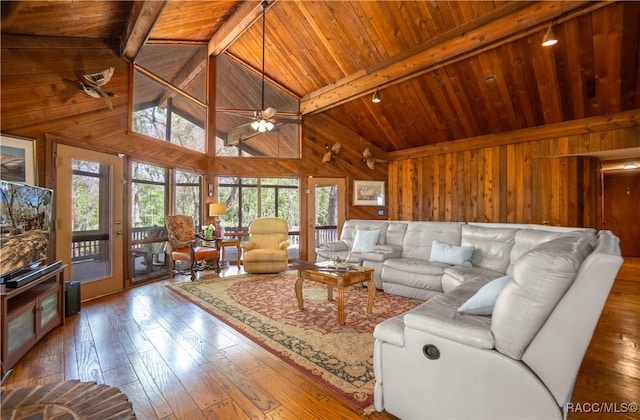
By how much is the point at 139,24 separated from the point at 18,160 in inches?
79.5

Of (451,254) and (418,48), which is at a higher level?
(418,48)

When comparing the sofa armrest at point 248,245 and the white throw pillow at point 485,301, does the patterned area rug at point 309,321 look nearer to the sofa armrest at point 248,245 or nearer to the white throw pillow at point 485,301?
the sofa armrest at point 248,245

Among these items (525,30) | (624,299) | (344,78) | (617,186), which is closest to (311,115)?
(344,78)

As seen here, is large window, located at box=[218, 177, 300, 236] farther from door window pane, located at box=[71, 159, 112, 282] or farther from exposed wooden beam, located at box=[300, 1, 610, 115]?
door window pane, located at box=[71, 159, 112, 282]

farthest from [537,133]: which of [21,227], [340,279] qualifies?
[21,227]

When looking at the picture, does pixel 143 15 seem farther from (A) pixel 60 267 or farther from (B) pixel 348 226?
(B) pixel 348 226

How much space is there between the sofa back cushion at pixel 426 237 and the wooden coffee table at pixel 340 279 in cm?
137

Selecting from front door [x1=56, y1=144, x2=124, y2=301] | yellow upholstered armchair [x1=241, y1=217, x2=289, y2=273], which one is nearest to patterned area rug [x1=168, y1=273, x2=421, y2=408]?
yellow upholstered armchair [x1=241, y1=217, x2=289, y2=273]

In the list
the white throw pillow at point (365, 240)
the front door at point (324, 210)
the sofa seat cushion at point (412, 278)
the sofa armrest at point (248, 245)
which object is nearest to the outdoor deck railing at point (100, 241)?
the sofa armrest at point (248, 245)

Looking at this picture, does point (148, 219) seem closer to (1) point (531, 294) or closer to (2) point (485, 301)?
(2) point (485, 301)

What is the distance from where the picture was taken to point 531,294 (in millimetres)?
1289

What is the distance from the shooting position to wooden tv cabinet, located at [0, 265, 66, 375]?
2102 mm

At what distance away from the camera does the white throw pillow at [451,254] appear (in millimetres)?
3660

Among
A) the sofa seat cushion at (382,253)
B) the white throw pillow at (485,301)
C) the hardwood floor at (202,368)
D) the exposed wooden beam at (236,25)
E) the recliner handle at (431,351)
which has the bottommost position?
the hardwood floor at (202,368)
